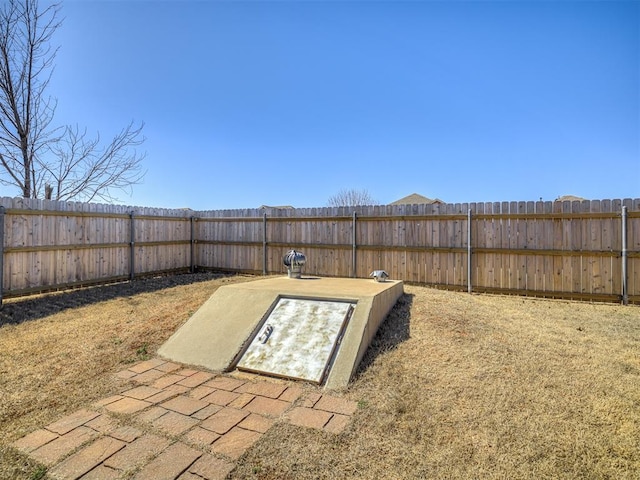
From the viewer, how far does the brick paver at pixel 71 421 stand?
2555 mm

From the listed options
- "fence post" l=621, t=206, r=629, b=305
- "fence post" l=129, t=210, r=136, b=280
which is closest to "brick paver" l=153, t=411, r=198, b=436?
"fence post" l=129, t=210, r=136, b=280

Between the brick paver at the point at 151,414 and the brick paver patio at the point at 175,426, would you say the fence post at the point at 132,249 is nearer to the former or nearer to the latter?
the brick paver patio at the point at 175,426

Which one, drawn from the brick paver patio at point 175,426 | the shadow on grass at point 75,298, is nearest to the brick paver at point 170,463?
the brick paver patio at point 175,426

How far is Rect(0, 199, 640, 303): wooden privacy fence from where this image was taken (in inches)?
258

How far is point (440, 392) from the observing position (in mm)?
2953

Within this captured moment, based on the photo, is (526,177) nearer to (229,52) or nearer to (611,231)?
(611,231)

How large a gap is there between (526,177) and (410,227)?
41.9 ft

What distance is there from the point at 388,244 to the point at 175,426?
652 centimetres

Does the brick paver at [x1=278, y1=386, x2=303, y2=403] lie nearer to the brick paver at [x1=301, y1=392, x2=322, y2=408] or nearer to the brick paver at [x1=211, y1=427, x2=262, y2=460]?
the brick paver at [x1=301, y1=392, x2=322, y2=408]

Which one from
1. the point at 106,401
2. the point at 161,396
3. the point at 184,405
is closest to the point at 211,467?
the point at 184,405

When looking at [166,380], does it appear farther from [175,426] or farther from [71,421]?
[175,426]

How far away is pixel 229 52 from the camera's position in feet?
29.1

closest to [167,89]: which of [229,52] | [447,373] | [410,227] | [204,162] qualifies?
[229,52]

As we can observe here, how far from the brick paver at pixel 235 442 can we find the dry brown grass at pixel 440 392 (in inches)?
2.9
